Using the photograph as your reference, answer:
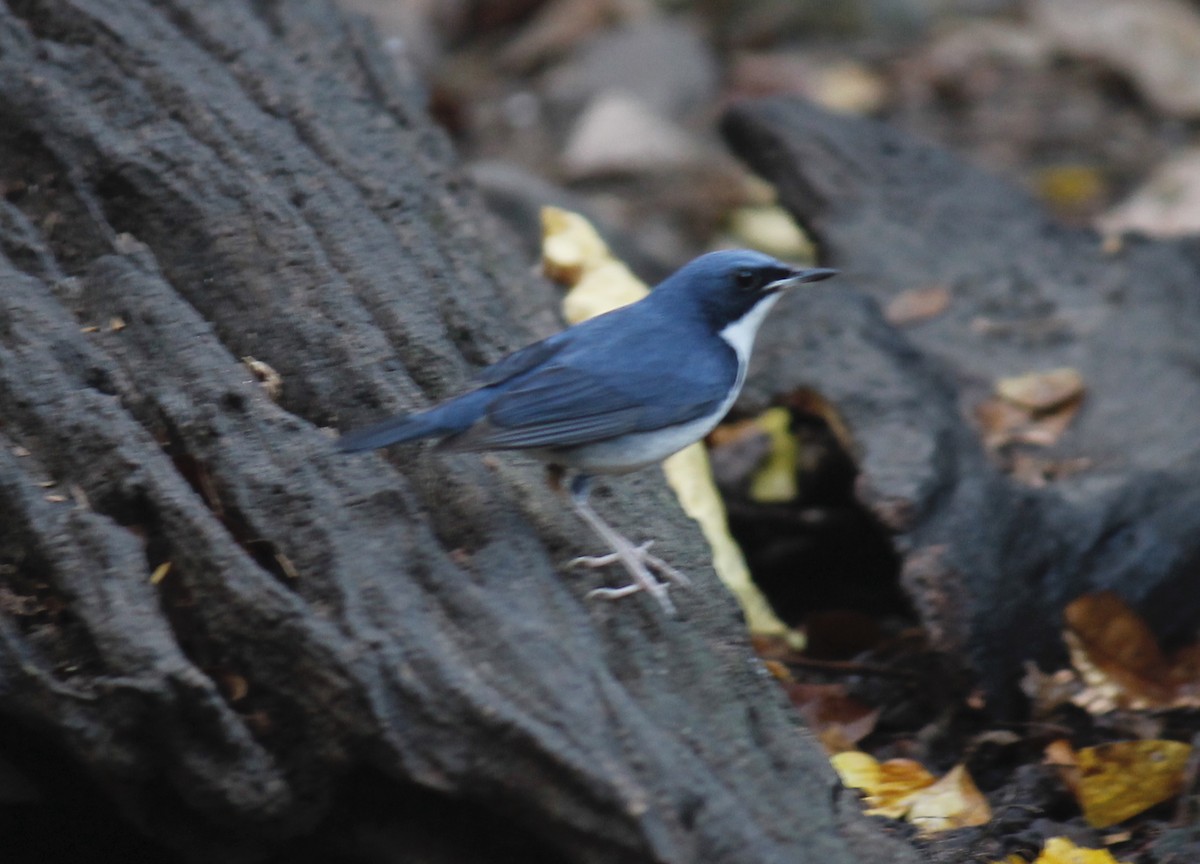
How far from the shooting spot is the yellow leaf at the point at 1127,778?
13.2 feet

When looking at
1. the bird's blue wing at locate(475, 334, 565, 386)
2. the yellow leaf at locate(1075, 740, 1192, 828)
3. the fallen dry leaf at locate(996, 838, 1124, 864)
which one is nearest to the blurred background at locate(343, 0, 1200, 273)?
the bird's blue wing at locate(475, 334, 565, 386)

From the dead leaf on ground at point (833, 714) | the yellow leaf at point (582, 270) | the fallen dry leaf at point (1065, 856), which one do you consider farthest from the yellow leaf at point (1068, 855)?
the yellow leaf at point (582, 270)

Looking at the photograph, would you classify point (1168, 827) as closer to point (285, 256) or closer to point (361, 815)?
point (361, 815)

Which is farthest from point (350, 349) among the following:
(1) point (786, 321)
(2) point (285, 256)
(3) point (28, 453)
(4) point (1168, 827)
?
(4) point (1168, 827)

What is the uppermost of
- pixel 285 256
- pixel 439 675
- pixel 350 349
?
pixel 285 256

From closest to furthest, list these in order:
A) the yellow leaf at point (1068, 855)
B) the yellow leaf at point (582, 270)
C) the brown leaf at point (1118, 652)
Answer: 1. the yellow leaf at point (1068, 855)
2. the brown leaf at point (1118, 652)
3. the yellow leaf at point (582, 270)

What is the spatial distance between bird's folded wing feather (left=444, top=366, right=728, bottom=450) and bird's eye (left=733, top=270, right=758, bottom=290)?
39cm

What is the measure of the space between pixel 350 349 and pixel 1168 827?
8.77 ft

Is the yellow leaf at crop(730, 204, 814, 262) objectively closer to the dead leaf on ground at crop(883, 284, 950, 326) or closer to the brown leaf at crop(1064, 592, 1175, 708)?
the dead leaf on ground at crop(883, 284, 950, 326)

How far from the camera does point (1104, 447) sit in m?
5.36

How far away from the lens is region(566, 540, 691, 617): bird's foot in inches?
141

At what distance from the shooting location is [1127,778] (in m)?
4.04

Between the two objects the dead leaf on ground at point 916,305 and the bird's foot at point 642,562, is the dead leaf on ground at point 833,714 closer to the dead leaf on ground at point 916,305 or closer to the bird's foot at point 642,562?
the bird's foot at point 642,562

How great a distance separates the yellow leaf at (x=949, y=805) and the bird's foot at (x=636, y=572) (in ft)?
3.06
